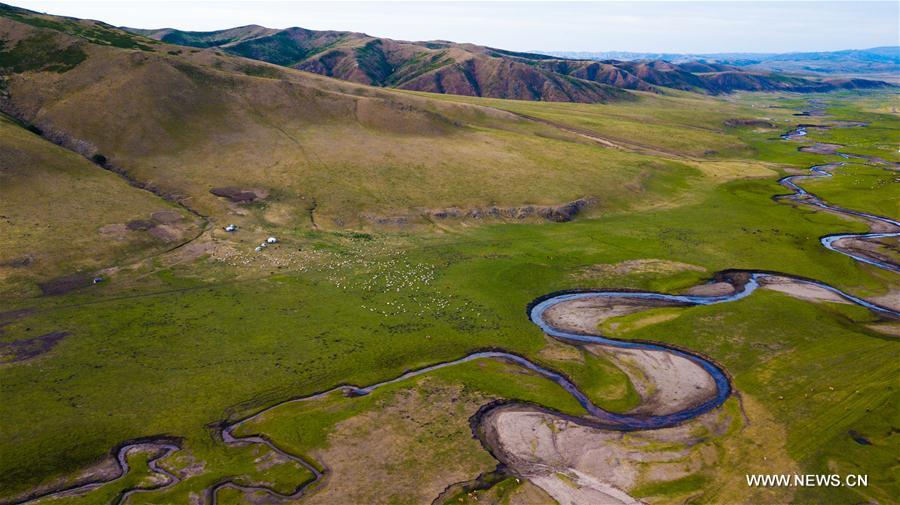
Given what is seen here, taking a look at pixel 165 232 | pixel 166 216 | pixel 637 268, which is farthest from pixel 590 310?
pixel 166 216

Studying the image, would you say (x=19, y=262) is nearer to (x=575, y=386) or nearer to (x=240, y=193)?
(x=240, y=193)

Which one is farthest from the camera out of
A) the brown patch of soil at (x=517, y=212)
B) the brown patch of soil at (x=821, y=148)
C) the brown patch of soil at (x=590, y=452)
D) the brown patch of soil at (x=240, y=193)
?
the brown patch of soil at (x=821, y=148)

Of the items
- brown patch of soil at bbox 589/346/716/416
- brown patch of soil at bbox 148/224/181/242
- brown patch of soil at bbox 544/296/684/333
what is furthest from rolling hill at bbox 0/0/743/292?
brown patch of soil at bbox 589/346/716/416

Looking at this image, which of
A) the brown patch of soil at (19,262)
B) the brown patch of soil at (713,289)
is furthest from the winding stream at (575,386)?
the brown patch of soil at (19,262)

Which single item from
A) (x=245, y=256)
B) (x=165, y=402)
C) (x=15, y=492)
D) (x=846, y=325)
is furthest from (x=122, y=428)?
(x=846, y=325)

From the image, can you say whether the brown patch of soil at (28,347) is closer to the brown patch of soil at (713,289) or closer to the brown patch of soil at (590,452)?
the brown patch of soil at (590,452)

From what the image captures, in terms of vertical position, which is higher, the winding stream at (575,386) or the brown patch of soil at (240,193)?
the brown patch of soil at (240,193)

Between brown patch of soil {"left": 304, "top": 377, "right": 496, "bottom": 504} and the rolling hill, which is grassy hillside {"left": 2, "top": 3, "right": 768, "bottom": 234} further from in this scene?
brown patch of soil {"left": 304, "top": 377, "right": 496, "bottom": 504}
